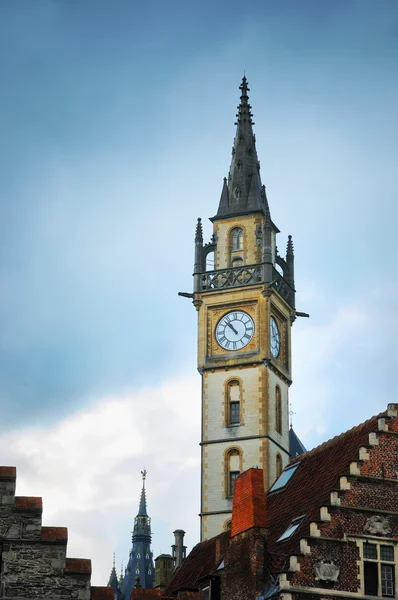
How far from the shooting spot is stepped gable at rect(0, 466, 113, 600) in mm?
→ 28562

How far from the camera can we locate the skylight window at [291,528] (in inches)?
1423

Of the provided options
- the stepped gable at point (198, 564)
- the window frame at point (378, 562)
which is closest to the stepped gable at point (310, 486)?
the window frame at point (378, 562)

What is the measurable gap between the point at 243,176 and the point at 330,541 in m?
48.7

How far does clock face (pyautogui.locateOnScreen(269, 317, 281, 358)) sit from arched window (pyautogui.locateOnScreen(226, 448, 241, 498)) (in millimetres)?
6320

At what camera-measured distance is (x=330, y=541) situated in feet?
110

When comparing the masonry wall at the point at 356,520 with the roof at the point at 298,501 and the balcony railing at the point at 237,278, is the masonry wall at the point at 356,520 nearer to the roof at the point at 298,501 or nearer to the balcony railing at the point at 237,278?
the roof at the point at 298,501

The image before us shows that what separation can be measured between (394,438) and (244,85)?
2052 inches

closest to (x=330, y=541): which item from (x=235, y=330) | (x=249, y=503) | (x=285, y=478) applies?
(x=249, y=503)

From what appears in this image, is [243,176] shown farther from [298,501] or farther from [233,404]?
[298,501]

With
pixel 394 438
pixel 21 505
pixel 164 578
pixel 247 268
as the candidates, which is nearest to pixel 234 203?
pixel 247 268

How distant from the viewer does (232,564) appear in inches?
1403

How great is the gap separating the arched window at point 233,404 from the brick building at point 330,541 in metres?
34.7

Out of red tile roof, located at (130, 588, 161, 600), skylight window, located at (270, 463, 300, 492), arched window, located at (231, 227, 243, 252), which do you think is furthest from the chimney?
red tile roof, located at (130, 588, 161, 600)

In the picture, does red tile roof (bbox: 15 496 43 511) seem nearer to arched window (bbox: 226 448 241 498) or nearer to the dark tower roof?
arched window (bbox: 226 448 241 498)
